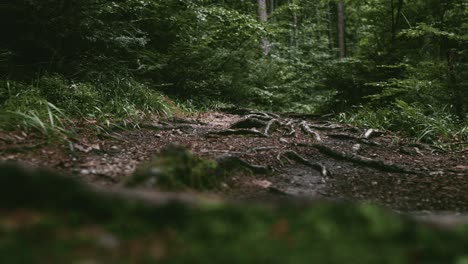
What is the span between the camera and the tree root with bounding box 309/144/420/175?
17.4 ft

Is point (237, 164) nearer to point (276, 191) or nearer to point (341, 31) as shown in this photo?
point (276, 191)

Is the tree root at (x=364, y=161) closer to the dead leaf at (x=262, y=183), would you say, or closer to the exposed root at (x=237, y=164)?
the exposed root at (x=237, y=164)

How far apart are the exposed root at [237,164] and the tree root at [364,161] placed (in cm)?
158

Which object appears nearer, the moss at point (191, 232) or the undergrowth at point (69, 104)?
the moss at point (191, 232)

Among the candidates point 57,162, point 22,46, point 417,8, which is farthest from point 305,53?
point 57,162

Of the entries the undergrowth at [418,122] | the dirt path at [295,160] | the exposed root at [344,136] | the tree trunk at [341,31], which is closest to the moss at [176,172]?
the dirt path at [295,160]

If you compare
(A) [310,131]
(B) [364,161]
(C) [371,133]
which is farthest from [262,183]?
(C) [371,133]

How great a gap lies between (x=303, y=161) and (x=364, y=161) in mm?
939

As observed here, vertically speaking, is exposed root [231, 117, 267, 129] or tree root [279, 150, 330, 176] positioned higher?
exposed root [231, 117, 267, 129]

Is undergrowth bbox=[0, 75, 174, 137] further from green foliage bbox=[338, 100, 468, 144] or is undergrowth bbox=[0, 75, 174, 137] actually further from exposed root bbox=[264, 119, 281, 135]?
green foliage bbox=[338, 100, 468, 144]

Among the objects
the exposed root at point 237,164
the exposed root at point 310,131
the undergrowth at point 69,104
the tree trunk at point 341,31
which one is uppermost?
the tree trunk at point 341,31

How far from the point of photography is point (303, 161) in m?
5.52

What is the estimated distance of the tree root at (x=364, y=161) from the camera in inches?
208

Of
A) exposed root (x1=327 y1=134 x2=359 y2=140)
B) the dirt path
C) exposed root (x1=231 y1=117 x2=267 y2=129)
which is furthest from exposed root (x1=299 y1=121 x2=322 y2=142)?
exposed root (x1=231 y1=117 x2=267 y2=129)
